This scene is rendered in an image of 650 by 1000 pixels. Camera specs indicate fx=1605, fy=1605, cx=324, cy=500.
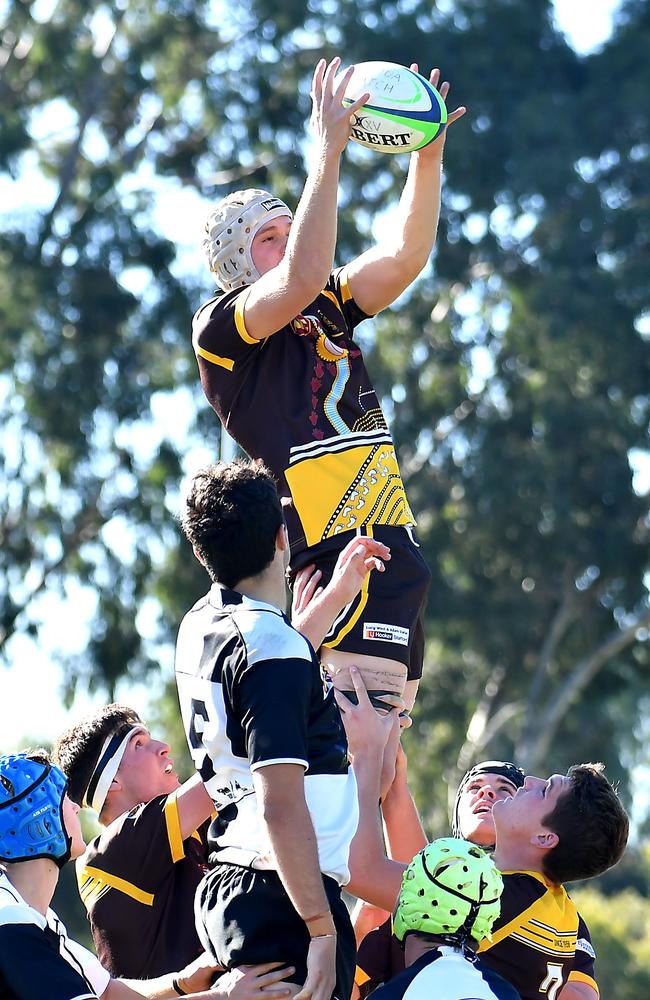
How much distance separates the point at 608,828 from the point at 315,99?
7.69ft

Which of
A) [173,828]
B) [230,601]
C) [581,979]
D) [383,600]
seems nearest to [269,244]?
[383,600]

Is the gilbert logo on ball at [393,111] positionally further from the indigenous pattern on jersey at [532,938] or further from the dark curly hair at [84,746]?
the indigenous pattern on jersey at [532,938]

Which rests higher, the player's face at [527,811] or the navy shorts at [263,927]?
the navy shorts at [263,927]

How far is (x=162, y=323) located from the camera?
913 inches

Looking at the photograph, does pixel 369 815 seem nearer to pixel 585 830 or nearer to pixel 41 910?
pixel 585 830

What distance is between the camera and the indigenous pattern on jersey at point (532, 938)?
4703 mm

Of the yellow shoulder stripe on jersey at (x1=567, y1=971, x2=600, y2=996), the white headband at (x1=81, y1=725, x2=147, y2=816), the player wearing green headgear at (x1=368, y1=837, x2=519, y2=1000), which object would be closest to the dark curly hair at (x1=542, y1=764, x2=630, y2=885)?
the yellow shoulder stripe on jersey at (x1=567, y1=971, x2=600, y2=996)

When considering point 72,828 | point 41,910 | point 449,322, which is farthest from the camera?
point 449,322

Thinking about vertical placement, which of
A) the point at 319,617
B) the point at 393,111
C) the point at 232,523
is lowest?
the point at 319,617

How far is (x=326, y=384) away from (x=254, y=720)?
1.49m

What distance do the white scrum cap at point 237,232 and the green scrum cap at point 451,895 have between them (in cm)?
190

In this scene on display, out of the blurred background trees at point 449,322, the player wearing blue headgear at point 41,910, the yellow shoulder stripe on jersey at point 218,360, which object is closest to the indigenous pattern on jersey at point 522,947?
the player wearing blue headgear at point 41,910

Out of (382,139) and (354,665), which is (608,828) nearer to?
(354,665)

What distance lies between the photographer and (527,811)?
493cm
